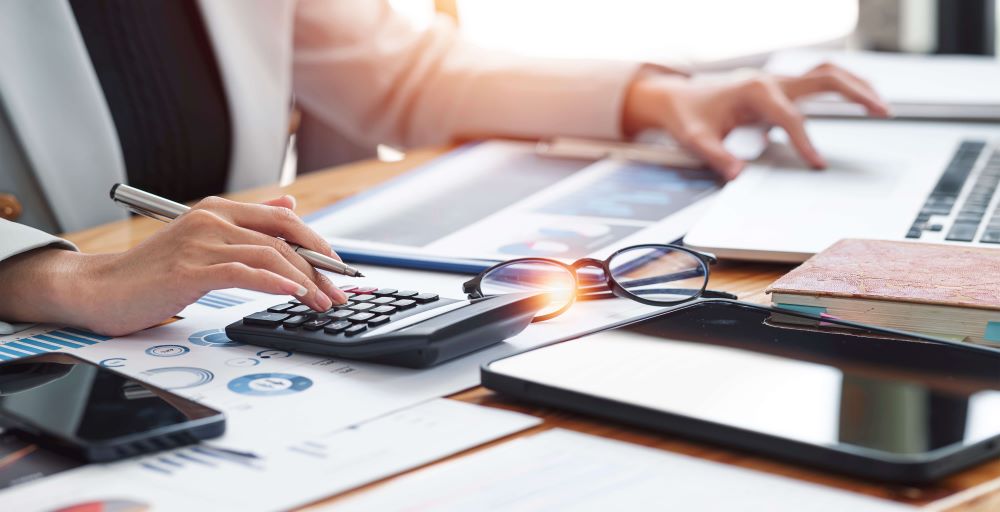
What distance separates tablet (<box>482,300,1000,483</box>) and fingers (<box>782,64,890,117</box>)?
636mm

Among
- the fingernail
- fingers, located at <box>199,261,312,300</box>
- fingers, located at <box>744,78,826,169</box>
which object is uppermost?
fingers, located at <box>744,78,826,169</box>

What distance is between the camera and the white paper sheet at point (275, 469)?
1.46 feet

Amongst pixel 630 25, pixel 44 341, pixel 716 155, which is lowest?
pixel 44 341

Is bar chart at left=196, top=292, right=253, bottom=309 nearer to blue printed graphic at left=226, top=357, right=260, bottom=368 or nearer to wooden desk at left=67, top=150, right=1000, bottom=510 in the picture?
blue printed graphic at left=226, top=357, right=260, bottom=368

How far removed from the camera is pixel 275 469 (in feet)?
1.55

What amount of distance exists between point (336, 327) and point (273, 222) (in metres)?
Result: 0.11

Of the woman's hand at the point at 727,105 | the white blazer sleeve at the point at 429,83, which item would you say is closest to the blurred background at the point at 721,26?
the white blazer sleeve at the point at 429,83

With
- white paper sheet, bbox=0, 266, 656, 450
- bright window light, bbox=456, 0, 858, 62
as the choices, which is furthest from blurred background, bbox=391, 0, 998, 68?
white paper sheet, bbox=0, 266, 656, 450

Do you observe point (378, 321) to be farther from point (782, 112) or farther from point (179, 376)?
point (782, 112)

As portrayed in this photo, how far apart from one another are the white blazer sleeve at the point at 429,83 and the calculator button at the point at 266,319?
0.70 meters

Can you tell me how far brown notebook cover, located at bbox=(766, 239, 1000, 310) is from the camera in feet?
1.98

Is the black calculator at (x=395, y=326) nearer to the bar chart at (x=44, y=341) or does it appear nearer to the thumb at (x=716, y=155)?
the bar chart at (x=44, y=341)

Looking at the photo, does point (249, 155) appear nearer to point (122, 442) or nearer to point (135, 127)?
point (135, 127)

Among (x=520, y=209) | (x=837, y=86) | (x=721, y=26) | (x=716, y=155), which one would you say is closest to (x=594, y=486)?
(x=520, y=209)
